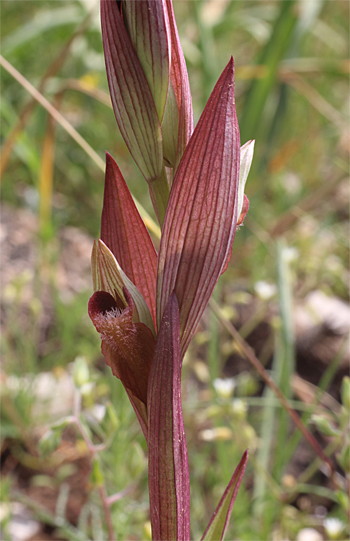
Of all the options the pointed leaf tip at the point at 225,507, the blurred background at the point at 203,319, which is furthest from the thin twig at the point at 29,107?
the pointed leaf tip at the point at 225,507

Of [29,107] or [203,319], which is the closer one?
[29,107]

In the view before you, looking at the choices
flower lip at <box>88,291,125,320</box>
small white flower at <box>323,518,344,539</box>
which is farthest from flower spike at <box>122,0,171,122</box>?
small white flower at <box>323,518,344,539</box>

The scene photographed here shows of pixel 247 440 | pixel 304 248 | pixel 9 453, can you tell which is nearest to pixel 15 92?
pixel 304 248

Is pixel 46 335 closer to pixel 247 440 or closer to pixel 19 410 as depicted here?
pixel 19 410

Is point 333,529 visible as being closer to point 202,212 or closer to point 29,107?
point 202,212

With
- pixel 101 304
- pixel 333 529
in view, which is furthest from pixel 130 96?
pixel 333 529

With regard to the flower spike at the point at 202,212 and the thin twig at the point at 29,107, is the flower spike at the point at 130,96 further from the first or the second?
the thin twig at the point at 29,107

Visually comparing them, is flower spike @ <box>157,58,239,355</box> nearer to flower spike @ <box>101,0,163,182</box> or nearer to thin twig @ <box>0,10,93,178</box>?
flower spike @ <box>101,0,163,182</box>

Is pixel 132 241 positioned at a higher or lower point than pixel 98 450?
higher
